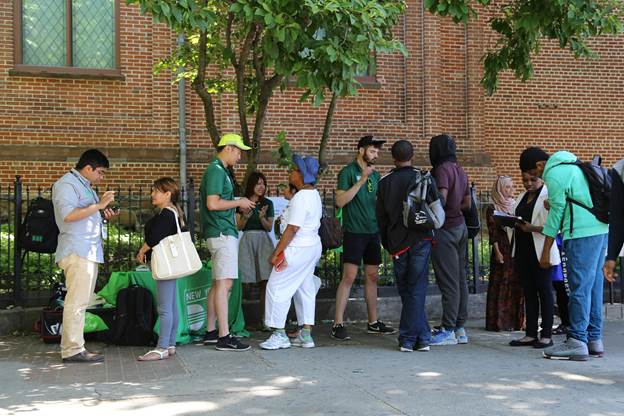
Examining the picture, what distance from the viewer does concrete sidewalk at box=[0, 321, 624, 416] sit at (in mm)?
5301

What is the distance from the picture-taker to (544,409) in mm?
5227

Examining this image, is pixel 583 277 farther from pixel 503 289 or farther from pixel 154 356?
pixel 154 356

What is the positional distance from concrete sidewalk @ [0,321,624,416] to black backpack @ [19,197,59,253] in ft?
3.26

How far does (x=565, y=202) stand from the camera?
6.78 m

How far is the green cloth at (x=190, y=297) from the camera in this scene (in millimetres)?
7715

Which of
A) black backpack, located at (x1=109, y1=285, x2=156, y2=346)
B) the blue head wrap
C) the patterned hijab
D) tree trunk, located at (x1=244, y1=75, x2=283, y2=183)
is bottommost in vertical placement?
black backpack, located at (x1=109, y1=285, x2=156, y2=346)

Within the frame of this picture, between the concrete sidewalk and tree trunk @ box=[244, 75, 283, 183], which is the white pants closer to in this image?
the concrete sidewalk

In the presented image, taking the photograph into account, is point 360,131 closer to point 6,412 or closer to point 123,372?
point 123,372

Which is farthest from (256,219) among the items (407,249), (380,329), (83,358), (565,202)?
(565,202)

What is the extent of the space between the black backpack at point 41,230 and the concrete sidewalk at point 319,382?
0.99 meters

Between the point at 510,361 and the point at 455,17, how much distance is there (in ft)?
11.5

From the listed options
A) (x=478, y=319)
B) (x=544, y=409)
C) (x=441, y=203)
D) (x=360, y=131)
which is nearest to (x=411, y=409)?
(x=544, y=409)

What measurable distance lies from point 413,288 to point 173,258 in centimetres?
216

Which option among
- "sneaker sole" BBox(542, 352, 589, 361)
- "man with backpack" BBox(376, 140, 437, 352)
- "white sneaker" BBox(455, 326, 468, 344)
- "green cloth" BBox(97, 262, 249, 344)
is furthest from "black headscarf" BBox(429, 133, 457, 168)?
"green cloth" BBox(97, 262, 249, 344)
